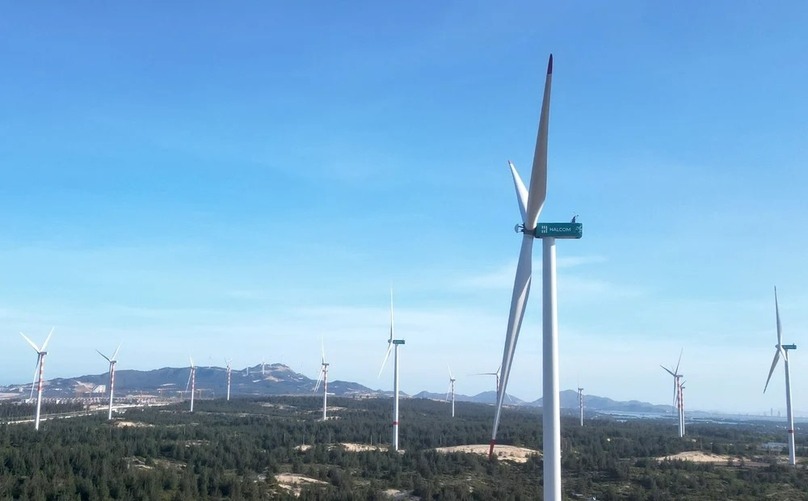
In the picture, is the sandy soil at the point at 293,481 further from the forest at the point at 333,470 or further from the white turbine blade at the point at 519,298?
the white turbine blade at the point at 519,298

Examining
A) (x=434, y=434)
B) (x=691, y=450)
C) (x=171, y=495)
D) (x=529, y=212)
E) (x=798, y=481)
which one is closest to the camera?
(x=529, y=212)

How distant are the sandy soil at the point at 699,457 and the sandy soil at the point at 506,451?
1496cm

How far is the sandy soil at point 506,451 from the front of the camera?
247 ft

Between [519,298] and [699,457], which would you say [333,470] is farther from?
[699,457]

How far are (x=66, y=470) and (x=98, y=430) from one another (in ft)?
108

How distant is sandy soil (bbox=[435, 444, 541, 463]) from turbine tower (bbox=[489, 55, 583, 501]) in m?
51.1

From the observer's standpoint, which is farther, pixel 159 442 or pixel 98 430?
pixel 98 430

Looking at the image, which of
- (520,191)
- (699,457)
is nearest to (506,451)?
(699,457)

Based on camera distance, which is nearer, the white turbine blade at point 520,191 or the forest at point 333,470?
the white turbine blade at point 520,191

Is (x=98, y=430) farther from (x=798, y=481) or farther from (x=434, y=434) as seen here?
(x=798, y=481)

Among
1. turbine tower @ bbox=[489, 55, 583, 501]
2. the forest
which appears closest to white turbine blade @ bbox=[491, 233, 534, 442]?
turbine tower @ bbox=[489, 55, 583, 501]

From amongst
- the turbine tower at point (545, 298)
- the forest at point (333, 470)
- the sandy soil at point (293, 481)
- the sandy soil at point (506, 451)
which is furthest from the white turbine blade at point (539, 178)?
the sandy soil at point (506, 451)

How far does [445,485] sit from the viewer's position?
188ft

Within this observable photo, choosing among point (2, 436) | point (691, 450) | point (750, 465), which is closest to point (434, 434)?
point (691, 450)
